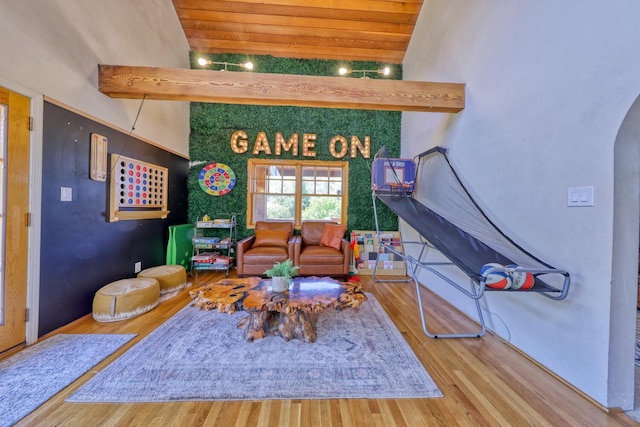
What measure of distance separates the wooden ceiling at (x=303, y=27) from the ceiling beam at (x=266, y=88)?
222 cm

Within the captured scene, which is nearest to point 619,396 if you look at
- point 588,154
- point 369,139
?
point 588,154

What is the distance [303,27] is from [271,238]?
3.61 metres

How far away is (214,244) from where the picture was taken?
3.84 m

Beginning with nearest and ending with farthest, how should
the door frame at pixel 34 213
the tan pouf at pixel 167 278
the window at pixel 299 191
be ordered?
the door frame at pixel 34 213 < the tan pouf at pixel 167 278 < the window at pixel 299 191

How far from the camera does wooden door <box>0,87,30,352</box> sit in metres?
1.72

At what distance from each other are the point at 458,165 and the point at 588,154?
1.30 metres

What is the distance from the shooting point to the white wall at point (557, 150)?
1.37 metres

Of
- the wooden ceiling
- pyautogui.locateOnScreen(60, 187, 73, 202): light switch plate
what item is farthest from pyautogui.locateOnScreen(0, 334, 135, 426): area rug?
the wooden ceiling

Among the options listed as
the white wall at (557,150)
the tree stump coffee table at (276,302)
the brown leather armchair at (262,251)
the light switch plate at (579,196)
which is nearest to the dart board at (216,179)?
the brown leather armchair at (262,251)

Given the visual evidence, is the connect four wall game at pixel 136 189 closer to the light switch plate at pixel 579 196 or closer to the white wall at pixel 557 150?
the white wall at pixel 557 150

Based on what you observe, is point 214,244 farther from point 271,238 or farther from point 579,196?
point 579,196

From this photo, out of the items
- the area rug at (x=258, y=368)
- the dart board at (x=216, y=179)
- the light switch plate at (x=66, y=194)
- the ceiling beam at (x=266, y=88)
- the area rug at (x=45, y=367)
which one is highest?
the ceiling beam at (x=266, y=88)

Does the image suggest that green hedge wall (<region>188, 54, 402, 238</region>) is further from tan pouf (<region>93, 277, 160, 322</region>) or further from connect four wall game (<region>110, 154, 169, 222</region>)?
tan pouf (<region>93, 277, 160, 322</region>)

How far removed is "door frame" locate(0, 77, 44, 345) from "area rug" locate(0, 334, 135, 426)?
0.73 ft
